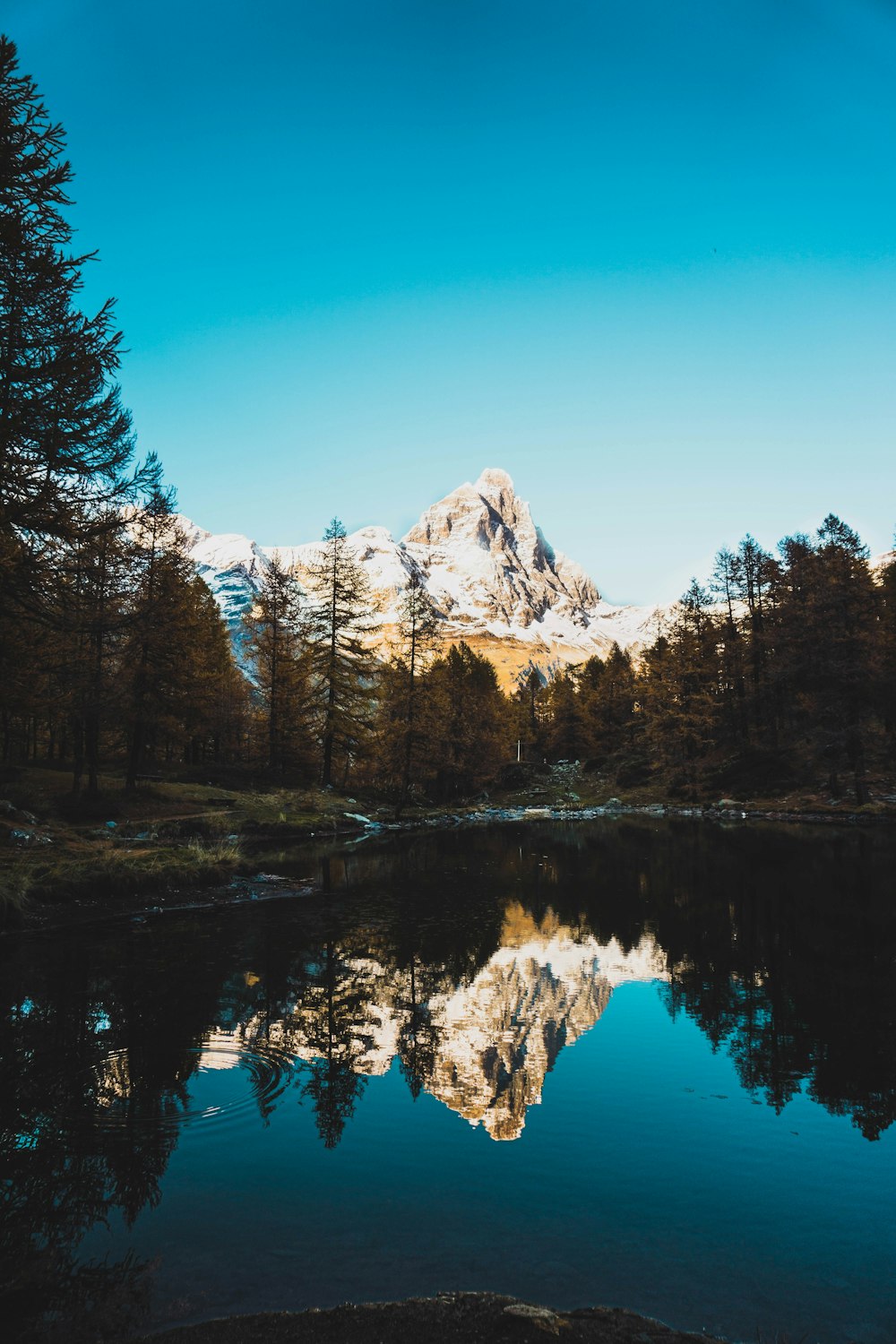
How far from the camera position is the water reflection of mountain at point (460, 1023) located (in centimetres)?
889

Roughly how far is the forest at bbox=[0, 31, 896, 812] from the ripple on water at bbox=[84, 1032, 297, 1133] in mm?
12233

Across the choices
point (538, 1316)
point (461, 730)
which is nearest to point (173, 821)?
point (538, 1316)

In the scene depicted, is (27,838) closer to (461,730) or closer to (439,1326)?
(439,1326)

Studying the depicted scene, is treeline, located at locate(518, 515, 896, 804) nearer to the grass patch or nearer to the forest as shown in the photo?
the forest

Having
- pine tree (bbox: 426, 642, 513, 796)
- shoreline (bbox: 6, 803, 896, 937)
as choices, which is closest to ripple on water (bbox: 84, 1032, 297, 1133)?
shoreline (bbox: 6, 803, 896, 937)

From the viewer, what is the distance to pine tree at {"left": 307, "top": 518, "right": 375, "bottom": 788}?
177ft

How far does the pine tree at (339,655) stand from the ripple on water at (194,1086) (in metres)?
43.9

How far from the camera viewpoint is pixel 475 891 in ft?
76.9

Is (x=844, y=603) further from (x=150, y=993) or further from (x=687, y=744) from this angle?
(x=150, y=993)

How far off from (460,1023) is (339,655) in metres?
44.7

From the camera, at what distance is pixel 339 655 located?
54.5 meters

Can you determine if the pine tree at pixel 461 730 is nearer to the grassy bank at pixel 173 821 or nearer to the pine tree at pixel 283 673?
the grassy bank at pixel 173 821

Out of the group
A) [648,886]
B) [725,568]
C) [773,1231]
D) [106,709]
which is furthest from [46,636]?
[725,568]

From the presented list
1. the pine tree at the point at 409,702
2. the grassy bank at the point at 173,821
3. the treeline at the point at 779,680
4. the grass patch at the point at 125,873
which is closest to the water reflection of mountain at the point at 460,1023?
the grass patch at the point at 125,873
